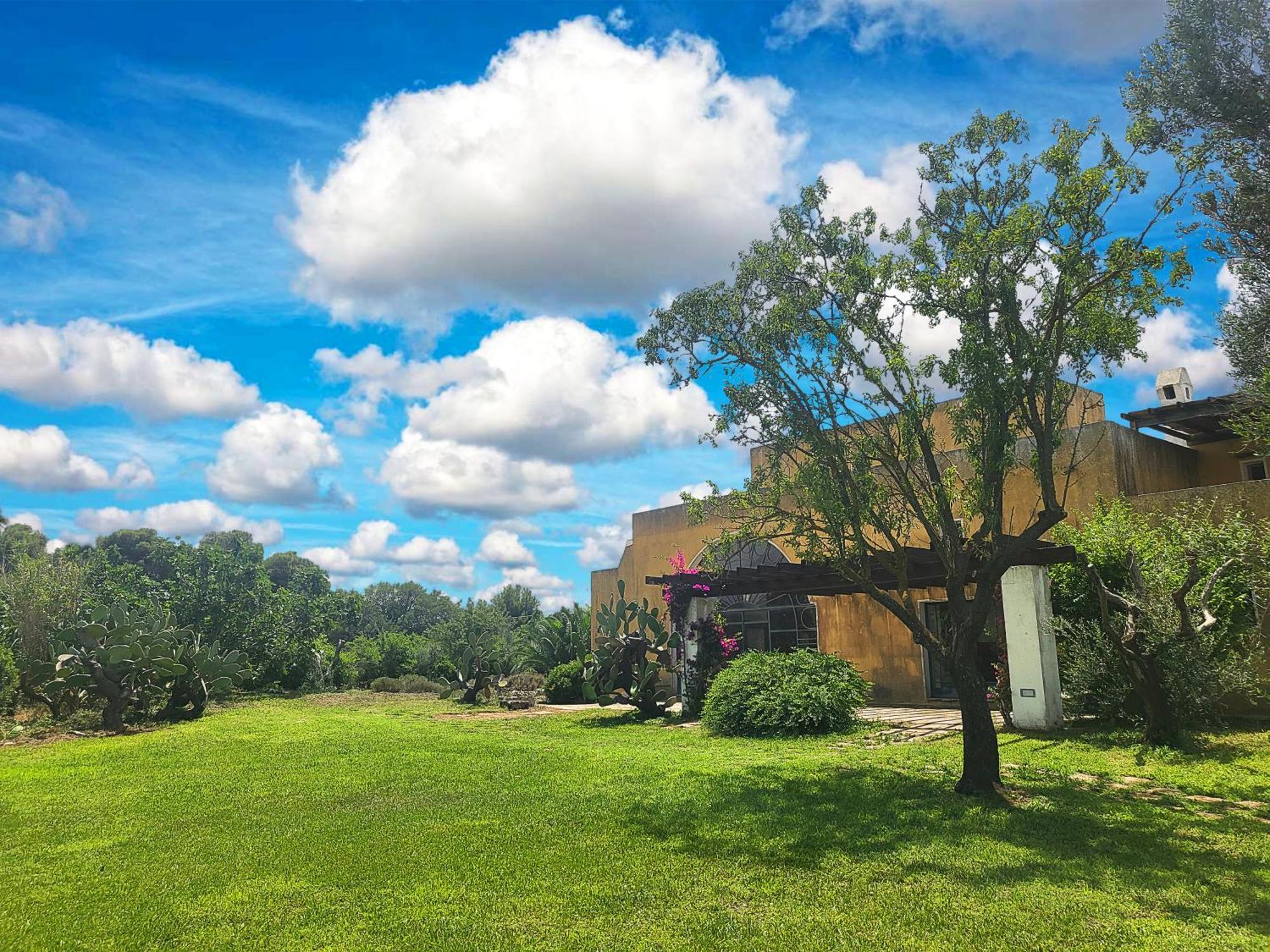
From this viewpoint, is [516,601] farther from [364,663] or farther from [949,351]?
[949,351]

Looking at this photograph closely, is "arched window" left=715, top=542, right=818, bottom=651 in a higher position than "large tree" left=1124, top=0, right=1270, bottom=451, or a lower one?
lower

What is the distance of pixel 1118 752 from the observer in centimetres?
1011

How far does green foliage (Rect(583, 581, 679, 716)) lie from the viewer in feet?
53.3

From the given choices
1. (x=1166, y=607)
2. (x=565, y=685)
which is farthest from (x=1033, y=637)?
(x=565, y=685)

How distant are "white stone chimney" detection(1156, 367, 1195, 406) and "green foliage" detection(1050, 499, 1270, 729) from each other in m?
8.19

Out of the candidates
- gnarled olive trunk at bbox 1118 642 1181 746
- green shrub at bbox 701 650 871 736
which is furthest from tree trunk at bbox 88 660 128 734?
gnarled olive trunk at bbox 1118 642 1181 746

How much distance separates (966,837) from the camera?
6.62m

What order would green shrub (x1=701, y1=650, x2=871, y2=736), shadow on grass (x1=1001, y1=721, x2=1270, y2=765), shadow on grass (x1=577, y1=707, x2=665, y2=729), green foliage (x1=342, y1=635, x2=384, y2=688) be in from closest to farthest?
1. shadow on grass (x1=1001, y1=721, x2=1270, y2=765)
2. green shrub (x1=701, y1=650, x2=871, y2=736)
3. shadow on grass (x1=577, y1=707, x2=665, y2=729)
4. green foliage (x1=342, y1=635, x2=384, y2=688)

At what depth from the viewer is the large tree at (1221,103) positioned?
8680mm

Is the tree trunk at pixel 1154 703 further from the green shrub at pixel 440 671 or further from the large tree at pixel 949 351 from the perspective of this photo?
the green shrub at pixel 440 671

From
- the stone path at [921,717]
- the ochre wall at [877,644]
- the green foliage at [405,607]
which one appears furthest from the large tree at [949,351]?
the green foliage at [405,607]

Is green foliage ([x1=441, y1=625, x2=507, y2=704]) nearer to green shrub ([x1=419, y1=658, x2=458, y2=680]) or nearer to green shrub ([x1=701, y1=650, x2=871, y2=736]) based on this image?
green shrub ([x1=419, y1=658, x2=458, y2=680])

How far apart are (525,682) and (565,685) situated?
2771mm

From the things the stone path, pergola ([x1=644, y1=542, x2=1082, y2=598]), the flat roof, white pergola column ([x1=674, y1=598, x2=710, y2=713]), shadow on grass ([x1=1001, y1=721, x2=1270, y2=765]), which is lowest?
the stone path
